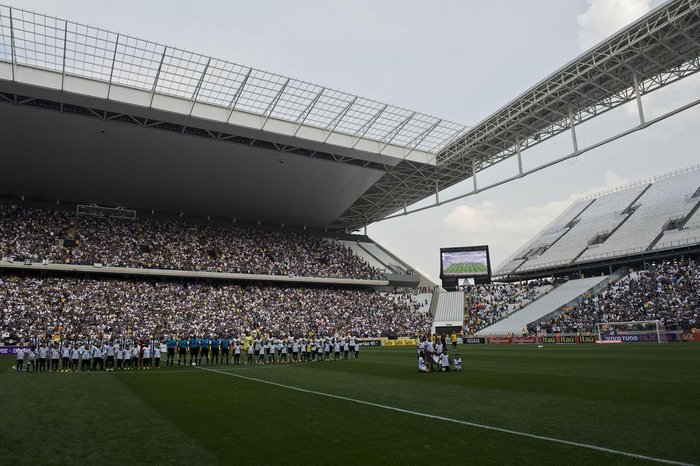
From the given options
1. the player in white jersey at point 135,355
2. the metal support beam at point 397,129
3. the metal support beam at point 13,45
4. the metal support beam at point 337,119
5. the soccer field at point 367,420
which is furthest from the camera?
the metal support beam at point 397,129

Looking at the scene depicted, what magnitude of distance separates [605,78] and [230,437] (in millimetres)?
32953

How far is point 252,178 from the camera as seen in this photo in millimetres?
47406

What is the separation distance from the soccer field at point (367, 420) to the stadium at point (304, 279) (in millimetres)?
75

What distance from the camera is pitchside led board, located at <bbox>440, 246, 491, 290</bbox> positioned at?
5803cm

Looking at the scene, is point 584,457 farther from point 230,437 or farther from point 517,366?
point 517,366

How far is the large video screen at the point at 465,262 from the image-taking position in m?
58.1

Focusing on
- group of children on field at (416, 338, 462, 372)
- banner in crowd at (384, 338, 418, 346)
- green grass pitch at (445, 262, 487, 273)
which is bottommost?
banner in crowd at (384, 338, 418, 346)

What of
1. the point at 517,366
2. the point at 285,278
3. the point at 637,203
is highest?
the point at 637,203

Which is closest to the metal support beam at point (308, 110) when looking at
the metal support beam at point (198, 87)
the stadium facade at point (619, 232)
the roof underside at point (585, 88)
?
the metal support beam at point (198, 87)

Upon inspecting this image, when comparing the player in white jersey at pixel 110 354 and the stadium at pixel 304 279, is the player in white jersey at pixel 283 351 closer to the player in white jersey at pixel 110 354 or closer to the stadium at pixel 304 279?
the stadium at pixel 304 279

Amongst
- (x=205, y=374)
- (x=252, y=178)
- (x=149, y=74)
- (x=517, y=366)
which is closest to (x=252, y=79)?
(x=149, y=74)

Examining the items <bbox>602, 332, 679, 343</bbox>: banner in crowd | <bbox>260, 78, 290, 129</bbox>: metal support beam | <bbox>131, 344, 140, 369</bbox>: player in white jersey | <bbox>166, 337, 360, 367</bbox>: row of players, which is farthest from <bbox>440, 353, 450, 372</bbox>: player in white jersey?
<bbox>602, 332, 679, 343</bbox>: banner in crowd

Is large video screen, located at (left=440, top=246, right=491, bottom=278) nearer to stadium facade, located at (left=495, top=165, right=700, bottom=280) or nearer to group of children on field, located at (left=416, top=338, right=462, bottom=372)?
stadium facade, located at (left=495, top=165, right=700, bottom=280)

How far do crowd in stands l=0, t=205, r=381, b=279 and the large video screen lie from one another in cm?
830
